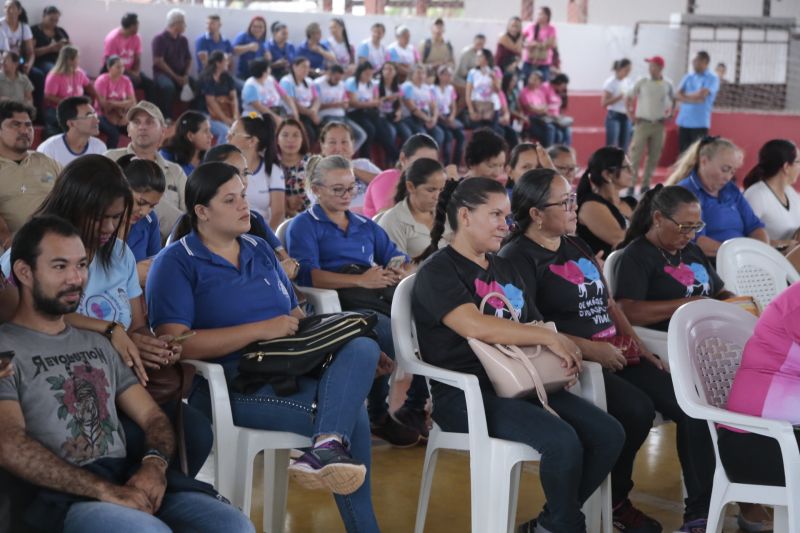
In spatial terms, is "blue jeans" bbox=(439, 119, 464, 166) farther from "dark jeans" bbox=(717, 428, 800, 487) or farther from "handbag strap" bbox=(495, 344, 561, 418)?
"dark jeans" bbox=(717, 428, 800, 487)

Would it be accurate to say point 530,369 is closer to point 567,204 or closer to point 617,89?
point 567,204

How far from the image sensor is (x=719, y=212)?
525 centimetres

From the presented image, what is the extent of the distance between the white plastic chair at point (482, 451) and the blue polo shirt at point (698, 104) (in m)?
10.5

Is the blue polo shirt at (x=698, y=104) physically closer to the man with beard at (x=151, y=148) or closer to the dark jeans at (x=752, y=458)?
the man with beard at (x=151, y=148)

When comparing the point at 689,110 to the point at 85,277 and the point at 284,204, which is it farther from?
the point at 85,277

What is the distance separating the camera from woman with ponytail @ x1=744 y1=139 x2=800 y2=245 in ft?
18.3

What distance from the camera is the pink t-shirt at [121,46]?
964cm

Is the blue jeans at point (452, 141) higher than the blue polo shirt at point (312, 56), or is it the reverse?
the blue polo shirt at point (312, 56)

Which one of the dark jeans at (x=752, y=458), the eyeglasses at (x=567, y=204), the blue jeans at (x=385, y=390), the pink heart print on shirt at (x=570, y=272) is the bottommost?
the blue jeans at (x=385, y=390)

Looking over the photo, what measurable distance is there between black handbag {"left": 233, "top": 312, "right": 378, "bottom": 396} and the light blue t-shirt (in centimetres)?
38

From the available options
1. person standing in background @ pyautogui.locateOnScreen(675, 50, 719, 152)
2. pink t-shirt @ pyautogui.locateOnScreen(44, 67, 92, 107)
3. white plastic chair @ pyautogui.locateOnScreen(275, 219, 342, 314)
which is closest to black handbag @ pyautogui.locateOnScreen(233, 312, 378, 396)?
white plastic chair @ pyautogui.locateOnScreen(275, 219, 342, 314)

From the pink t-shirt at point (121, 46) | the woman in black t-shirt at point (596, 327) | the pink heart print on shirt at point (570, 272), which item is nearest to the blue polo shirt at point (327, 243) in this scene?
the woman in black t-shirt at point (596, 327)

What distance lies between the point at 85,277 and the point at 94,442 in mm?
381

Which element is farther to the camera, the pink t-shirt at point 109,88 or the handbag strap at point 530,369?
the pink t-shirt at point 109,88
